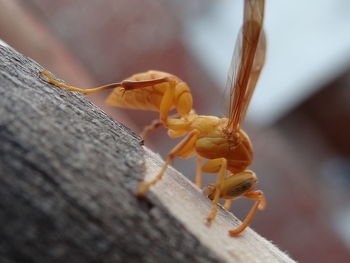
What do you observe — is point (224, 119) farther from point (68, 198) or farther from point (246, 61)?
point (68, 198)

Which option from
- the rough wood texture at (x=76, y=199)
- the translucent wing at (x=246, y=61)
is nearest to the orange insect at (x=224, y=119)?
the translucent wing at (x=246, y=61)

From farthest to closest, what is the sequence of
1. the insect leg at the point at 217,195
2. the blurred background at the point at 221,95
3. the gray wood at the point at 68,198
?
the blurred background at the point at 221,95
the insect leg at the point at 217,195
the gray wood at the point at 68,198

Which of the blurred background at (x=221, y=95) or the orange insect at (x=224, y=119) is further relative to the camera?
the blurred background at (x=221, y=95)

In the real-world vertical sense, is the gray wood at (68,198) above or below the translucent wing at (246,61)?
below

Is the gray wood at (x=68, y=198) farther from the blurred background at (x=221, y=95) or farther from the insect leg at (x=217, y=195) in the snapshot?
the blurred background at (x=221, y=95)

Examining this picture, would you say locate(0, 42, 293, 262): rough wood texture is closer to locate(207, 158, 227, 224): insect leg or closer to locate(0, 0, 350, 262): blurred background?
locate(207, 158, 227, 224): insect leg

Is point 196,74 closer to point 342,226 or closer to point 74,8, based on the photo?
point 74,8

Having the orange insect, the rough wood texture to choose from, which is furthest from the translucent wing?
the rough wood texture

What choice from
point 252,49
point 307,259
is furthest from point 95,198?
point 307,259

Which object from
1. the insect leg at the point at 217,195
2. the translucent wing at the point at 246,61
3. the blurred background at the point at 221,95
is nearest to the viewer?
the insect leg at the point at 217,195
